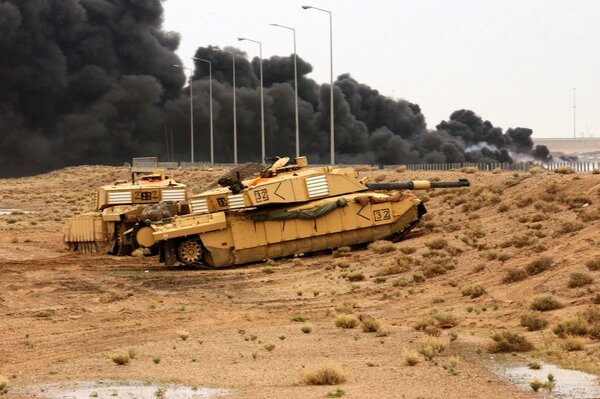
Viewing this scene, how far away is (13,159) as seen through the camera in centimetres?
10044

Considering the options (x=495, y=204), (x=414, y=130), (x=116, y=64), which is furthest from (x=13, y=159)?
(x=495, y=204)

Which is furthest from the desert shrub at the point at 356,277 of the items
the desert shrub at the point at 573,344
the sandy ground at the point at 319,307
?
the desert shrub at the point at 573,344

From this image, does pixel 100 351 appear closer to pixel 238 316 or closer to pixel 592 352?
pixel 238 316

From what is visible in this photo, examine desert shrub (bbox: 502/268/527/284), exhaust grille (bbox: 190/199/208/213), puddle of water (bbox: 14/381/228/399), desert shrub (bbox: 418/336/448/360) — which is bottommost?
puddle of water (bbox: 14/381/228/399)

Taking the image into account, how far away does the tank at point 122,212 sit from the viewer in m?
36.7

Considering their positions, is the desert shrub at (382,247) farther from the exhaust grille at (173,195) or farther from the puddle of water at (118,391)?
the puddle of water at (118,391)

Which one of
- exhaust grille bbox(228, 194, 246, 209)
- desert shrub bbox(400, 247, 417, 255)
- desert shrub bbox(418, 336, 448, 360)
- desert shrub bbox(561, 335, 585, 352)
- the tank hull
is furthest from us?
exhaust grille bbox(228, 194, 246, 209)

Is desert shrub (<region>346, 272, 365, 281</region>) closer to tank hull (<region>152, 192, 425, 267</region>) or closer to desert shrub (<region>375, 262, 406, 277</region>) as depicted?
desert shrub (<region>375, 262, 406, 277</region>)

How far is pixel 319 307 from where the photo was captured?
2473 centimetres

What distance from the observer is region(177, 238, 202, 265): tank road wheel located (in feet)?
109

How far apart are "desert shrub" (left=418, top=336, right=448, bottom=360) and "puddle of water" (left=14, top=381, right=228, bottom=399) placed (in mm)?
3368

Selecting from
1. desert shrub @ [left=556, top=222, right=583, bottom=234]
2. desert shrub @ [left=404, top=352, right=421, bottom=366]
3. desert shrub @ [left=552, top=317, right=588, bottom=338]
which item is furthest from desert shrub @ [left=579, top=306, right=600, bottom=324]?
desert shrub @ [left=556, top=222, right=583, bottom=234]

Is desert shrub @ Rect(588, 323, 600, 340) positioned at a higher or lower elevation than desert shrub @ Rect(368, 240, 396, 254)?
higher

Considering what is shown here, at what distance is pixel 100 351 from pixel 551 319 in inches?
278
